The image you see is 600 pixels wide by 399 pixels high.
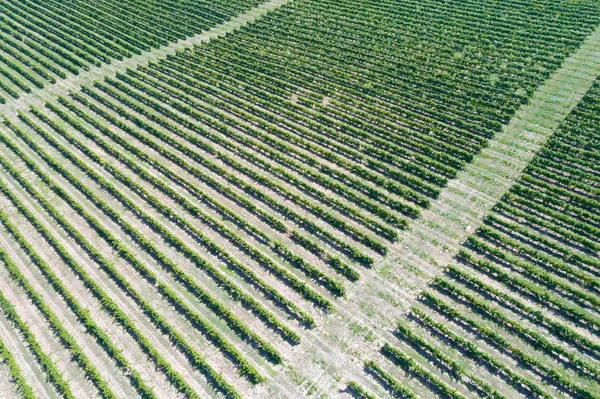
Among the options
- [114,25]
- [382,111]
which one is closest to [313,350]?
[382,111]

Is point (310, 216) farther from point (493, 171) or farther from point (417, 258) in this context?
point (493, 171)

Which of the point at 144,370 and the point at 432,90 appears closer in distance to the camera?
the point at 144,370

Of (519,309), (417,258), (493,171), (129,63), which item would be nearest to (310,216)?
(417,258)

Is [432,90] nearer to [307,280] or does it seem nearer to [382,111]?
[382,111]

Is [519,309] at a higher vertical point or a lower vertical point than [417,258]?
higher

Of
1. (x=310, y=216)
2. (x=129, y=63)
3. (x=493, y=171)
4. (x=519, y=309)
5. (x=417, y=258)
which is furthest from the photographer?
(x=129, y=63)

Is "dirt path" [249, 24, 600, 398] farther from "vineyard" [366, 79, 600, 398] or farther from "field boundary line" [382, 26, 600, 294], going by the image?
"vineyard" [366, 79, 600, 398]

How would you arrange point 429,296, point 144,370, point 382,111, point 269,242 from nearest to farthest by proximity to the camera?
point 144,370 < point 429,296 < point 269,242 < point 382,111
